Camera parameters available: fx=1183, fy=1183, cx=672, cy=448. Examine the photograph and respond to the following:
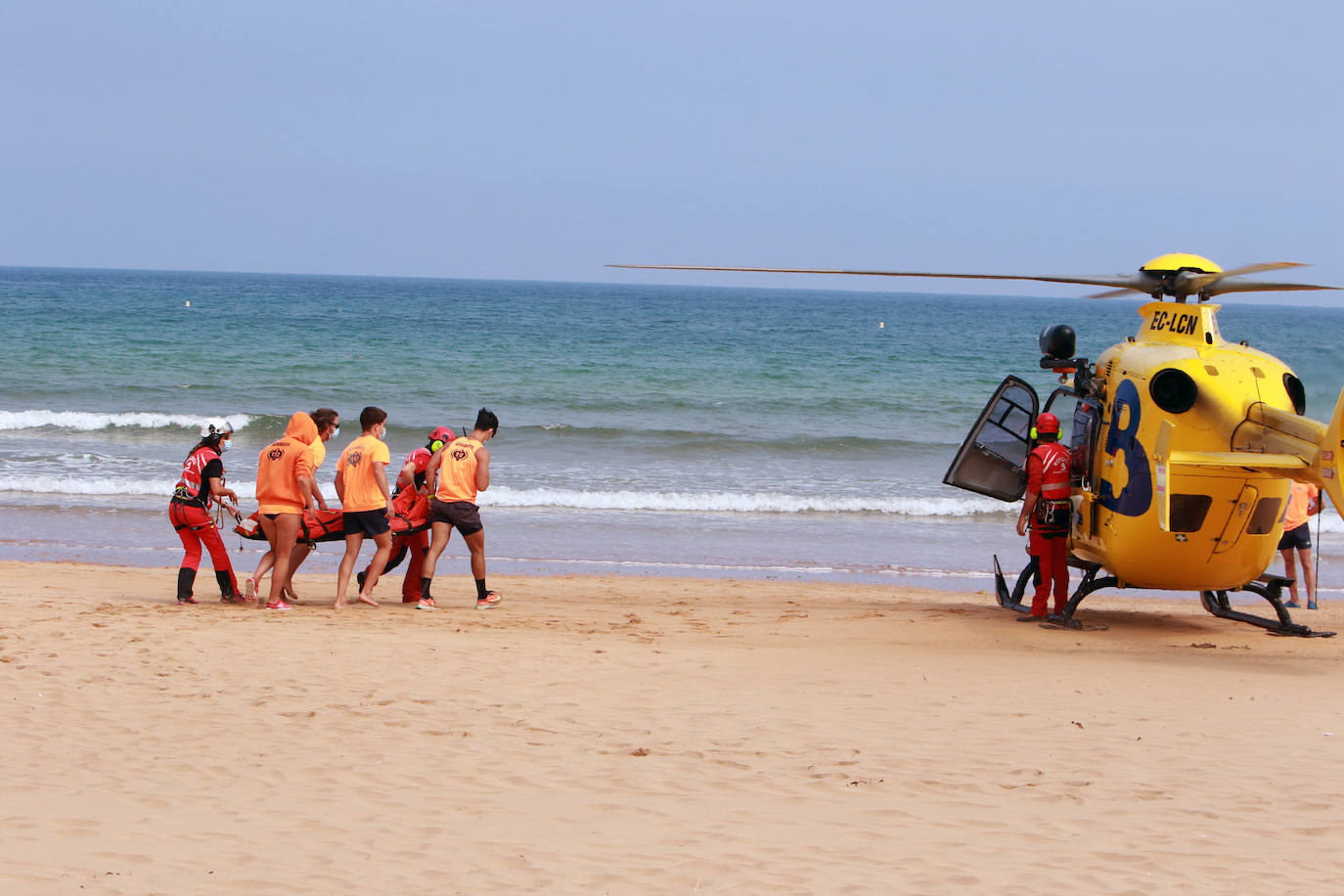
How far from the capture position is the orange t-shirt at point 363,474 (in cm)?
886

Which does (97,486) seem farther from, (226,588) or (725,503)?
(725,503)

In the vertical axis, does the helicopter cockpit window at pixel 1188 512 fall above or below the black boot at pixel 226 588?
above

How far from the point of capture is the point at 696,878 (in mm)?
4391

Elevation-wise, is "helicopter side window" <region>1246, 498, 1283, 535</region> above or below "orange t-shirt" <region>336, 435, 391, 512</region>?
above

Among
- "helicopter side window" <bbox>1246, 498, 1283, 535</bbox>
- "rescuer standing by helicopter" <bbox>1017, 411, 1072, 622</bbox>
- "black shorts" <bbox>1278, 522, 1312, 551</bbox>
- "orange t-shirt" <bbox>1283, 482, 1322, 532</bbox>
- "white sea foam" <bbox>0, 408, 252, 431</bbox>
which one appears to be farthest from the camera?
"white sea foam" <bbox>0, 408, 252, 431</bbox>

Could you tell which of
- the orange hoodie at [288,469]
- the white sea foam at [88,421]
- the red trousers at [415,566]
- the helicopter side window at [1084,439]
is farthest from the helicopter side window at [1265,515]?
the white sea foam at [88,421]

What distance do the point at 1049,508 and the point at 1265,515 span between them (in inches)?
58.3

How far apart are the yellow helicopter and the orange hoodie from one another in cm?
306

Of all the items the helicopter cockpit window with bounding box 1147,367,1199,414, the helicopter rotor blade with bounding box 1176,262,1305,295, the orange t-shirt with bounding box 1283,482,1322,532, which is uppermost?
the helicopter rotor blade with bounding box 1176,262,1305,295

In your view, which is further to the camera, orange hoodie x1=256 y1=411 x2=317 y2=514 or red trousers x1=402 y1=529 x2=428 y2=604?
red trousers x1=402 y1=529 x2=428 y2=604

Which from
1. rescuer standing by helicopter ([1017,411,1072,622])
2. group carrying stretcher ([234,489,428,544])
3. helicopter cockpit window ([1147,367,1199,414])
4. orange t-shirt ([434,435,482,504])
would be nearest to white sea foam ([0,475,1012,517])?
group carrying stretcher ([234,489,428,544])

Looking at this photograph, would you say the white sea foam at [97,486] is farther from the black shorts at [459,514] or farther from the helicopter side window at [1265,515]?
the helicopter side window at [1265,515]

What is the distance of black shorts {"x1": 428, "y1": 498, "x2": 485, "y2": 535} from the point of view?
9.14 meters

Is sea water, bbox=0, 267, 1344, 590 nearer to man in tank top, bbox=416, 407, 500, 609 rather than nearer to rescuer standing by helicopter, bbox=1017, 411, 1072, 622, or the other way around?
rescuer standing by helicopter, bbox=1017, 411, 1072, 622
